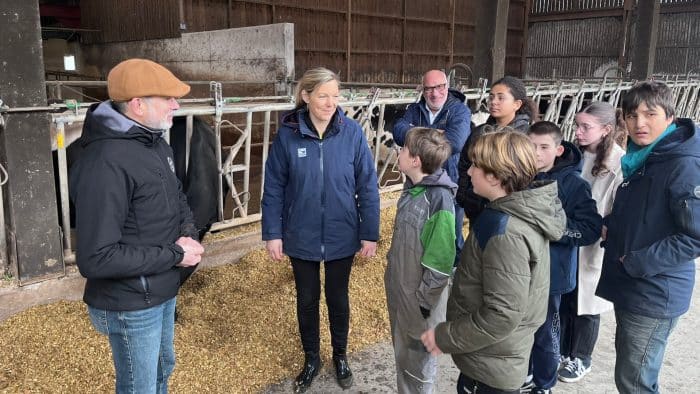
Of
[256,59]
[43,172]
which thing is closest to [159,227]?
[43,172]

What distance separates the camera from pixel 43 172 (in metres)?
2.76

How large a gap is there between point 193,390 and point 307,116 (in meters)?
1.32

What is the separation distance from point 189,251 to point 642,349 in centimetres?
154

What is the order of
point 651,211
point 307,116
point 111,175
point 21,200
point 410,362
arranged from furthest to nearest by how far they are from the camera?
point 21,200 → point 307,116 → point 410,362 → point 651,211 → point 111,175

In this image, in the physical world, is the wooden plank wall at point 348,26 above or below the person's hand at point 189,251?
above

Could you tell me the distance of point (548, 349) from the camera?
2266mm

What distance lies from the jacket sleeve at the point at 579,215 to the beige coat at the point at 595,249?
13.1 inches

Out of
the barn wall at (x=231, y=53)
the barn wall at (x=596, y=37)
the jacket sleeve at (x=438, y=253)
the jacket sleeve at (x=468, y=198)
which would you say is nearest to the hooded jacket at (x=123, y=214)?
the jacket sleeve at (x=438, y=253)

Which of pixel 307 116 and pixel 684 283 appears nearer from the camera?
pixel 684 283

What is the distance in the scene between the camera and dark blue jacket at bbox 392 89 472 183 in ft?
10.3

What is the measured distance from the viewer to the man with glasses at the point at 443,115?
3.14 metres

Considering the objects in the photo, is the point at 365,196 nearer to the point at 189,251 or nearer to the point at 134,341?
the point at 189,251

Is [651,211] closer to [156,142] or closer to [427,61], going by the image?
[156,142]

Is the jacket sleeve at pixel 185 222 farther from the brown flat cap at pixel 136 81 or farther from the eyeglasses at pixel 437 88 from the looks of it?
the eyeglasses at pixel 437 88
